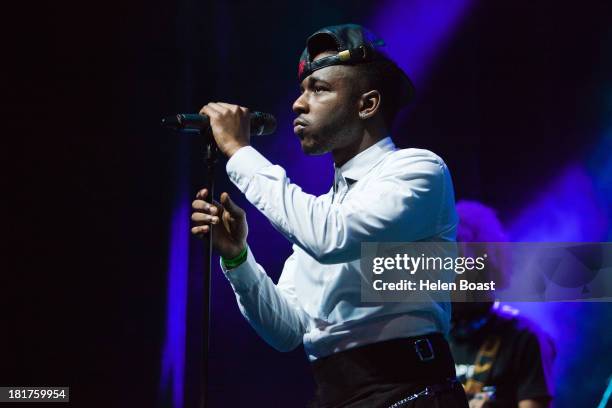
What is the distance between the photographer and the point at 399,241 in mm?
1612

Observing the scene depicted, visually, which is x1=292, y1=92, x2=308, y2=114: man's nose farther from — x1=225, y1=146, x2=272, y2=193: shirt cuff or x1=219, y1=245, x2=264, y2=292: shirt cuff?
x1=219, y1=245, x2=264, y2=292: shirt cuff

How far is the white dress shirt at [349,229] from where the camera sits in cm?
153

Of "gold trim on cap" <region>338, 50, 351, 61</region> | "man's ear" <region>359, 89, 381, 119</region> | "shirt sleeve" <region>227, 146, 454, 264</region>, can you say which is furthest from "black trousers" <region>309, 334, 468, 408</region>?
"gold trim on cap" <region>338, 50, 351, 61</region>

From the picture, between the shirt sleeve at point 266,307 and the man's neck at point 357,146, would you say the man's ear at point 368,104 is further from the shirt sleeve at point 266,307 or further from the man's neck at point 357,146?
the shirt sleeve at point 266,307

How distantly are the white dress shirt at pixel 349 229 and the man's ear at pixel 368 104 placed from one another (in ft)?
0.31

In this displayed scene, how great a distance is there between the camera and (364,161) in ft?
6.01

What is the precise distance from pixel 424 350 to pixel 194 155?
1.79 meters

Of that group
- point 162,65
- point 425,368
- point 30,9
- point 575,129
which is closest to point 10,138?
point 30,9

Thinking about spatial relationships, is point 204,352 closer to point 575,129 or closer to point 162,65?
point 162,65

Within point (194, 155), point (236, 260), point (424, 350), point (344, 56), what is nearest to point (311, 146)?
point (344, 56)

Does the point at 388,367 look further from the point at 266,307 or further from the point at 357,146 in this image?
the point at 357,146
